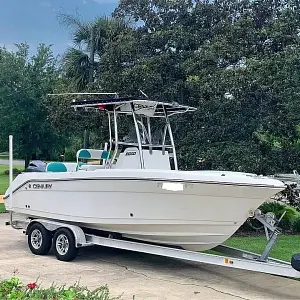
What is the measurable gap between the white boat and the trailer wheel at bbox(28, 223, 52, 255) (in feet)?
0.74

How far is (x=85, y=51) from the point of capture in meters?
21.0

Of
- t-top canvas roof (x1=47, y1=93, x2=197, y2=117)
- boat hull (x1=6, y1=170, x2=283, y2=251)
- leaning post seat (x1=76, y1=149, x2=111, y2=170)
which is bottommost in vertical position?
boat hull (x1=6, y1=170, x2=283, y2=251)

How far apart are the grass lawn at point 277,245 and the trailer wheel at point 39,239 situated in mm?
3485

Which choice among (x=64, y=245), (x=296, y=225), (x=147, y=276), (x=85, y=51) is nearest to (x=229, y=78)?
(x=296, y=225)

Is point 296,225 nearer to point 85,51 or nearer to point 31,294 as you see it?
point 31,294

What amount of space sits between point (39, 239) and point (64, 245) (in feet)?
2.24

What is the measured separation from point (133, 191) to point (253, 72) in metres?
5.49

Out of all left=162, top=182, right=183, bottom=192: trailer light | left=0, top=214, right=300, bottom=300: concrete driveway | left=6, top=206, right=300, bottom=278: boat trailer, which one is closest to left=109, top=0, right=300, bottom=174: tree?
left=0, top=214, right=300, bottom=300: concrete driveway

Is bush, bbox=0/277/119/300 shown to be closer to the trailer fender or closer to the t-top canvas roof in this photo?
the trailer fender

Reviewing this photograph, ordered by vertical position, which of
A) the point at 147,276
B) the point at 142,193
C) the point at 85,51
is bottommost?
the point at 147,276

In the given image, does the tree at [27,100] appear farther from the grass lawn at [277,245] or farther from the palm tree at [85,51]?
the grass lawn at [277,245]

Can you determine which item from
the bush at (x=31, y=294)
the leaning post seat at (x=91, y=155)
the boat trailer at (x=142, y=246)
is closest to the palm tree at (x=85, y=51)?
the leaning post seat at (x=91, y=155)

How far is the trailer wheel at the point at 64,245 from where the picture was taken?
27.5 ft

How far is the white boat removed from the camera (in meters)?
7.15
